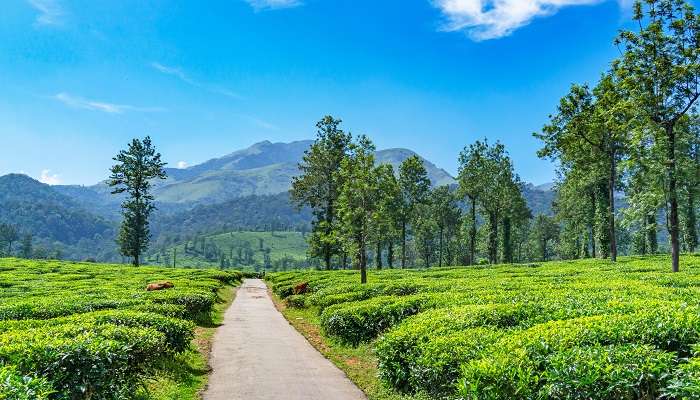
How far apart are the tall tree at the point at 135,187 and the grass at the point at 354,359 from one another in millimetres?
63540

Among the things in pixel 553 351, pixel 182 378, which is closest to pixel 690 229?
pixel 553 351

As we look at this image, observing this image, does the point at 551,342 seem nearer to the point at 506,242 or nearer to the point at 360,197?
the point at 360,197

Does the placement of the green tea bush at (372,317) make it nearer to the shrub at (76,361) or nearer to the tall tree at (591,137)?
the shrub at (76,361)

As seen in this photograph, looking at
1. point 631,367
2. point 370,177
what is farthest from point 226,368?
point 370,177

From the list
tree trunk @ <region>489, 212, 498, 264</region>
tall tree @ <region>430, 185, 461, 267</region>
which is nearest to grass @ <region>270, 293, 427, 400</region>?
tree trunk @ <region>489, 212, 498, 264</region>

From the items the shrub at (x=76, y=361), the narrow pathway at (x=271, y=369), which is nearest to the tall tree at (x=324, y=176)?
the narrow pathway at (x=271, y=369)

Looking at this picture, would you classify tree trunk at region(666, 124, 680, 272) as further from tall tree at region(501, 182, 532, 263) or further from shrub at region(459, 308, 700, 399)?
tall tree at region(501, 182, 532, 263)

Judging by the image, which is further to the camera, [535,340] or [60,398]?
[535,340]

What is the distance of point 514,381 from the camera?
7367 mm

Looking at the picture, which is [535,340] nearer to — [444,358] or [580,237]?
[444,358]

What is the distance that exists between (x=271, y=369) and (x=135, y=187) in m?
74.5

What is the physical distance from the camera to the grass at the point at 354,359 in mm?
11719

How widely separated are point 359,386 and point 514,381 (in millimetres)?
6029

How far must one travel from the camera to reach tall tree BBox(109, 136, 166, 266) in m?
79.2
